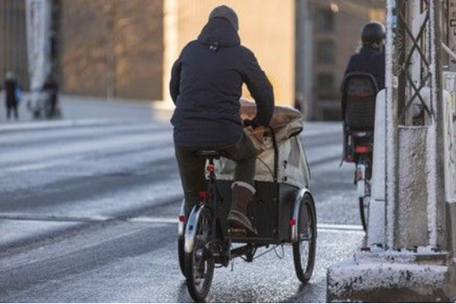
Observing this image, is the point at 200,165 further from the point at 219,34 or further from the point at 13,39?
the point at 13,39

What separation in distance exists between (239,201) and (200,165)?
0.36m

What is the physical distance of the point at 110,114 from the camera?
5831cm

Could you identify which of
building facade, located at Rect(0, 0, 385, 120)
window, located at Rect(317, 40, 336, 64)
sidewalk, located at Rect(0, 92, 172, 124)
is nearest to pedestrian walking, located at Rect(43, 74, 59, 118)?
sidewalk, located at Rect(0, 92, 172, 124)

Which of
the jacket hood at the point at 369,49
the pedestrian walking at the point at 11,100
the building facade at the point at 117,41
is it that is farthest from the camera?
the building facade at the point at 117,41

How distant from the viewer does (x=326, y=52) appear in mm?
133875

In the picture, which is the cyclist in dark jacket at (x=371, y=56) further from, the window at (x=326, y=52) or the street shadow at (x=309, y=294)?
the window at (x=326, y=52)

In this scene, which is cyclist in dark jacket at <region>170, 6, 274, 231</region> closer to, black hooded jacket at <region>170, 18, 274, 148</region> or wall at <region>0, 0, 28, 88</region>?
black hooded jacket at <region>170, 18, 274, 148</region>

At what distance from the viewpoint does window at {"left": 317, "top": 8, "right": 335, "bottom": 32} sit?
13338 cm

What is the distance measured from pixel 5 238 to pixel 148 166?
9792 mm

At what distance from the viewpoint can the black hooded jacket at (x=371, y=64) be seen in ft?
40.5

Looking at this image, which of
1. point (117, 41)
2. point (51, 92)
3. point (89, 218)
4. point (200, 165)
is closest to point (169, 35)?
point (117, 41)

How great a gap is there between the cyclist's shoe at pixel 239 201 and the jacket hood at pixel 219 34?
3.03ft

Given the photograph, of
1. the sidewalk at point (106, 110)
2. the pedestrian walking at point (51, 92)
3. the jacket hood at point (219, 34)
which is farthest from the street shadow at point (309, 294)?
the sidewalk at point (106, 110)

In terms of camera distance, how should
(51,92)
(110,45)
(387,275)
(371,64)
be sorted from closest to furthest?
(387,275) → (371,64) → (51,92) → (110,45)
